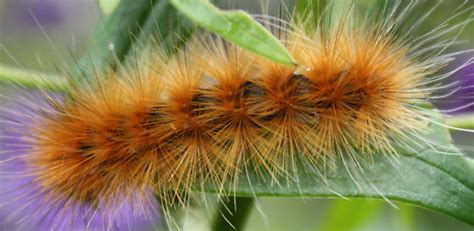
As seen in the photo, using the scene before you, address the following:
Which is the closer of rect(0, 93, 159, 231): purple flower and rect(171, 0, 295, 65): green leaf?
rect(171, 0, 295, 65): green leaf

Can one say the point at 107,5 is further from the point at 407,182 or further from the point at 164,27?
the point at 407,182

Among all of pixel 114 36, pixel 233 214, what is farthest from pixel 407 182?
pixel 114 36

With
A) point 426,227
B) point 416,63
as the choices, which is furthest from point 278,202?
point 416,63

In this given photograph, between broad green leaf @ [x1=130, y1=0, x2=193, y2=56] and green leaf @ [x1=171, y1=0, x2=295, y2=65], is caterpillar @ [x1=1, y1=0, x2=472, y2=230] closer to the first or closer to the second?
broad green leaf @ [x1=130, y1=0, x2=193, y2=56]

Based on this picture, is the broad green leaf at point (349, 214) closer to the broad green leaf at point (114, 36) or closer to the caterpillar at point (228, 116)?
the caterpillar at point (228, 116)

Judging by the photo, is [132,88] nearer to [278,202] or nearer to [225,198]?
[225,198]

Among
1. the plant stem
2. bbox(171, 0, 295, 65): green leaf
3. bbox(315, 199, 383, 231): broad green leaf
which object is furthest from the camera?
bbox(315, 199, 383, 231): broad green leaf

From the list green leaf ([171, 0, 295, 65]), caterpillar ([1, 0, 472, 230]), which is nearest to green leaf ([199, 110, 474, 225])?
caterpillar ([1, 0, 472, 230])
